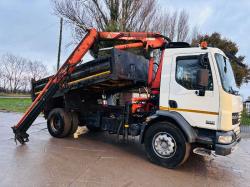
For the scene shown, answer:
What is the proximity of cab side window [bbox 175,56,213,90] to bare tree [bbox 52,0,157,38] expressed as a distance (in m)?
10.4

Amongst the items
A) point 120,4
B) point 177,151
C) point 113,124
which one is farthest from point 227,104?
point 120,4

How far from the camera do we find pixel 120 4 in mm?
15547

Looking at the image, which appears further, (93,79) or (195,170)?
(93,79)

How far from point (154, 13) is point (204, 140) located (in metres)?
13.1

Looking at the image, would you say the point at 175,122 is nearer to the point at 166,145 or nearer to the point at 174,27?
the point at 166,145

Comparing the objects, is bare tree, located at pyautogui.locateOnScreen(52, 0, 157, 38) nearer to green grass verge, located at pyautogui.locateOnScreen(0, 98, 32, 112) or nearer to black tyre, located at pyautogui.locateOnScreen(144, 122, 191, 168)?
green grass verge, located at pyautogui.locateOnScreen(0, 98, 32, 112)

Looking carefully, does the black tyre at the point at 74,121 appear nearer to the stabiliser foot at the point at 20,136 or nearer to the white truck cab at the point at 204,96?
the stabiliser foot at the point at 20,136

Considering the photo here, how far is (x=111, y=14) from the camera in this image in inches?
615

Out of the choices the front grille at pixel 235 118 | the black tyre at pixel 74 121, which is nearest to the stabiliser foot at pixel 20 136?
the black tyre at pixel 74 121

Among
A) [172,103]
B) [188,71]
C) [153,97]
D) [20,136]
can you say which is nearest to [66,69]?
[20,136]

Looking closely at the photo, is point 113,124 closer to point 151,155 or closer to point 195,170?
point 151,155

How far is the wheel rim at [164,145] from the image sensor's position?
206 inches

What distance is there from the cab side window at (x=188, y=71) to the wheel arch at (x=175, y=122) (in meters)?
0.66

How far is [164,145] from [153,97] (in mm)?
1315
